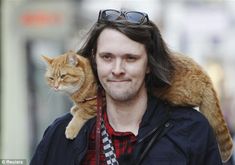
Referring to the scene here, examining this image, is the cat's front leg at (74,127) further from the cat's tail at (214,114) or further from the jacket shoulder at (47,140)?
the cat's tail at (214,114)

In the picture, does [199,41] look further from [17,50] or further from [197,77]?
[197,77]

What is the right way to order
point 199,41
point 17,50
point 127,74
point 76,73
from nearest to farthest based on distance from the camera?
point 127,74 < point 76,73 < point 17,50 < point 199,41

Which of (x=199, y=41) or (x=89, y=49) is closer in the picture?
(x=89, y=49)

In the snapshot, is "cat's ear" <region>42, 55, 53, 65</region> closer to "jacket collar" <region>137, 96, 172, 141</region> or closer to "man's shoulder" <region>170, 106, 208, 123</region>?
A: "jacket collar" <region>137, 96, 172, 141</region>

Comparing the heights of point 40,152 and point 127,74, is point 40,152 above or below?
below

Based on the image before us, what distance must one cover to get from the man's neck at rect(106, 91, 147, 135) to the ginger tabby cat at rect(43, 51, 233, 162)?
0.18 meters

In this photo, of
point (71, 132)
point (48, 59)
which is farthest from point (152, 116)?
point (48, 59)

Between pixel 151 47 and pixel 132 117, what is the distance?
42 centimetres

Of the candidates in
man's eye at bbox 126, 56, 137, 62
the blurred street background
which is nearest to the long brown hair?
man's eye at bbox 126, 56, 137, 62

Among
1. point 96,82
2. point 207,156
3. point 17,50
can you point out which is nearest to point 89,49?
point 96,82

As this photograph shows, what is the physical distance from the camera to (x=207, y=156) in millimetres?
3961

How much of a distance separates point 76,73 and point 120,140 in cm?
79

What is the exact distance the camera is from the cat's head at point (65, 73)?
4566mm

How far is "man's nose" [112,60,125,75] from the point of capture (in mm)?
3861
